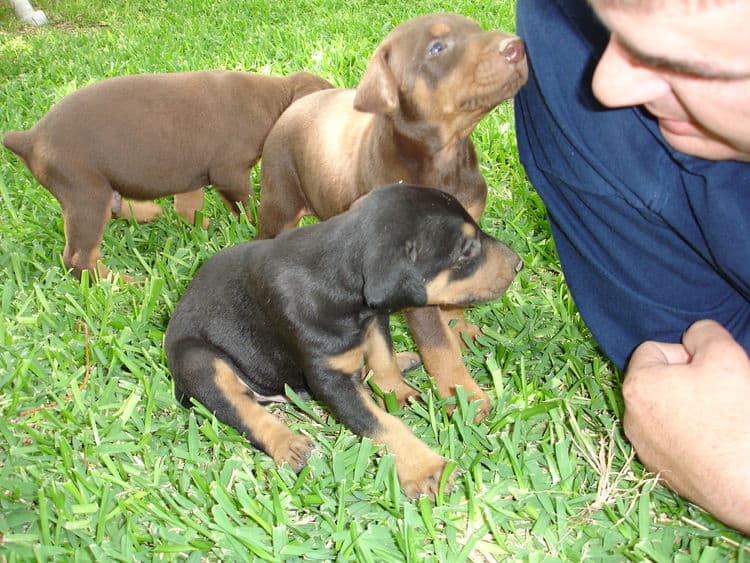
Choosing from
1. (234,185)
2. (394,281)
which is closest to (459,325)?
(394,281)

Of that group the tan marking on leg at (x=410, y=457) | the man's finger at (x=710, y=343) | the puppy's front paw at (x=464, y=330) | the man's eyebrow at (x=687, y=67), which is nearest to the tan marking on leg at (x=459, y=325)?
the puppy's front paw at (x=464, y=330)

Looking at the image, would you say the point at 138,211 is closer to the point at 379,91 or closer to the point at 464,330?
the point at 379,91

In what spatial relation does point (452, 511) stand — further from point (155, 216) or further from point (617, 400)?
point (155, 216)

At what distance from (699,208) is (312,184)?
237 cm

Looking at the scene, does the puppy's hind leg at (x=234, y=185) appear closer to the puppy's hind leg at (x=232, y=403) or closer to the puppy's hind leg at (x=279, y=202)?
the puppy's hind leg at (x=279, y=202)

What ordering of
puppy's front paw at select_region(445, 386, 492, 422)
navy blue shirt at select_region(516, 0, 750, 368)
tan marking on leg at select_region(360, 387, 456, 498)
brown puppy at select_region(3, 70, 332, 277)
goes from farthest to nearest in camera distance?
1. brown puppy at select_region(3, 70, 332, 277)
2. puppy's front paw at select_region(445, 386, 492, 422)
3. tan marking on leg at select_region(360, 387, 456, 498)
4. navy blue shirt at select_region(516, 0, 750, 368)

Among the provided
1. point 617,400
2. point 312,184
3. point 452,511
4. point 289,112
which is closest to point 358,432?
point 452,511

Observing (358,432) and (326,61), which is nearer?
(358,432)

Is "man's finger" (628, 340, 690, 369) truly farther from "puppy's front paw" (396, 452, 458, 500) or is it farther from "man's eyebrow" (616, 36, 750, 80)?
"man's eyebrow" (616, 36, 750, 80)

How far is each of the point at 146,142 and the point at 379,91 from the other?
2131 mm

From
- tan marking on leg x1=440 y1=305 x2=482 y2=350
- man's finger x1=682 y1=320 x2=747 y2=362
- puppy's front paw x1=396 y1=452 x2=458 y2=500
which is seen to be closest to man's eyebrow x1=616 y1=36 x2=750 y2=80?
man's finger x1=682 y1=320 x2=747 y2=362

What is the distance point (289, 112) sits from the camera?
4.73m

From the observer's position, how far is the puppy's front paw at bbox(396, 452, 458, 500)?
2.80 m

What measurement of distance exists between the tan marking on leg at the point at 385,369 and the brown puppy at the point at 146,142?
228 cm
